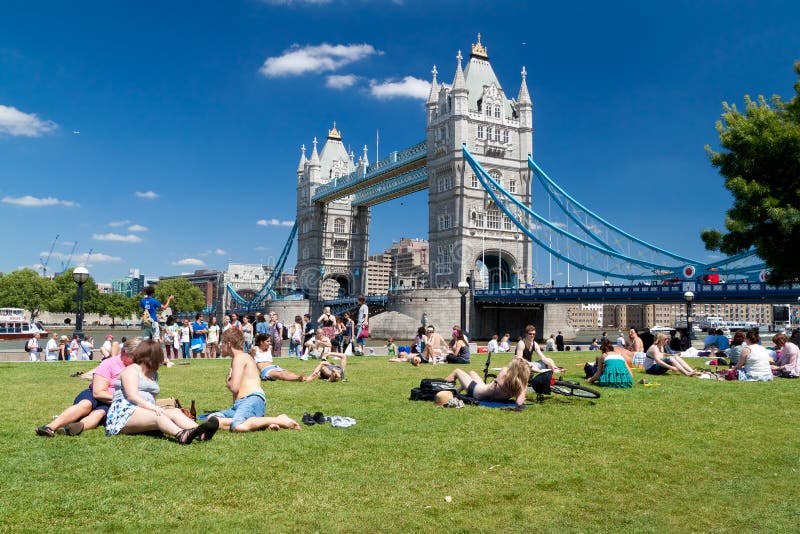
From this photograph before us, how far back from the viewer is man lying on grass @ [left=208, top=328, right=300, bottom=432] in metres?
6.93

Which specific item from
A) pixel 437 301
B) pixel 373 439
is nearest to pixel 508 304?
pixel 437 301

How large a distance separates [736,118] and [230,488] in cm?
1505

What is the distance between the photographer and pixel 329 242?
266 ft

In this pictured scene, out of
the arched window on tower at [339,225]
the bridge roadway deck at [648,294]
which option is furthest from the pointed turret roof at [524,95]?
the arched window on tower at [339,225]

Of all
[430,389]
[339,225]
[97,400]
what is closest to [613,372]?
[430,389]

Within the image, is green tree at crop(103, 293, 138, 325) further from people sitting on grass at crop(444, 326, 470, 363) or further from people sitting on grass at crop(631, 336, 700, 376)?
people sitting on grass at crop(631, 336, 700, 376)

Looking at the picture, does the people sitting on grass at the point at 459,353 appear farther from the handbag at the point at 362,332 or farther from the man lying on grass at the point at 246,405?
the man lying on grass at the point at 246,405

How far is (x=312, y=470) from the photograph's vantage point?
548 centimetres

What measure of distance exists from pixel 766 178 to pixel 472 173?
41131 mm

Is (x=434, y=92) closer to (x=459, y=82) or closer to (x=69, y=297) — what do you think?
(x=459, y=82)

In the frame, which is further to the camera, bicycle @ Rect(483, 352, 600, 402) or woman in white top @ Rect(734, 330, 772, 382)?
woman in white top @ Rect(734, 330, 772, 382)

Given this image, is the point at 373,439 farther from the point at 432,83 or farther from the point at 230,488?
the point at 432,83

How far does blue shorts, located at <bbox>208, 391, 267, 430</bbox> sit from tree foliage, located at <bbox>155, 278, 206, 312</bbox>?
384 feet

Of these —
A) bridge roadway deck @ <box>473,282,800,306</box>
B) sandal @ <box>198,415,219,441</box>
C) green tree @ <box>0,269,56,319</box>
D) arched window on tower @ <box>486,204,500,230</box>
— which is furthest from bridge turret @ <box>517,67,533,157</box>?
green tree @ <box>0,269,56,319</box>
